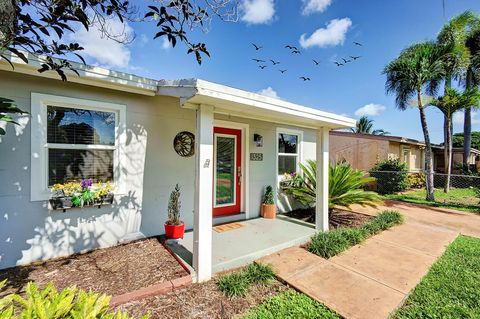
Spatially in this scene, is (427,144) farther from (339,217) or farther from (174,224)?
(174,224)

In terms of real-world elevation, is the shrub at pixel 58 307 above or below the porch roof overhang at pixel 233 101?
below

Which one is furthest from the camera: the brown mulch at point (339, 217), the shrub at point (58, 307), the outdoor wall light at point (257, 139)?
the outdoor wall light at point (257, 139)

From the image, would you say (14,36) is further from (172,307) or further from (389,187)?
(389,187)

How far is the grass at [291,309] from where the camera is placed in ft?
7.52

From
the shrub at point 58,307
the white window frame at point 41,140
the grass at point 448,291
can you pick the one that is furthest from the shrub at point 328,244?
the white window frame at point 41,140

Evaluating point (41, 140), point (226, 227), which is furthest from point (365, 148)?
point (41, 140)

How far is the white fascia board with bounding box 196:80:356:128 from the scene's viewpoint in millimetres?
2572

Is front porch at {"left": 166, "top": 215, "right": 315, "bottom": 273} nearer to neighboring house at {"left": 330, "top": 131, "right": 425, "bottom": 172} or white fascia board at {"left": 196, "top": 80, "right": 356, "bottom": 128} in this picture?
white fascia board at {"left": 196, "top": 80, "right": 356, "bottom": 128}

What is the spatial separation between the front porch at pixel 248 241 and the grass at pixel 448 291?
1.83 metres

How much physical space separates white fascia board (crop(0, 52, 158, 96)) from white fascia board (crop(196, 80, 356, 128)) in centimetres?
150

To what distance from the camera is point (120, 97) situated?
3.66 meters

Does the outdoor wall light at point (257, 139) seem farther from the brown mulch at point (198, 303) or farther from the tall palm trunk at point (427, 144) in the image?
the tall palm trunk at point (427, 144)

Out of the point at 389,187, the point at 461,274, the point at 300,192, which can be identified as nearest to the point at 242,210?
the point at 300,192

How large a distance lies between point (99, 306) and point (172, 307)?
40.5 inches
